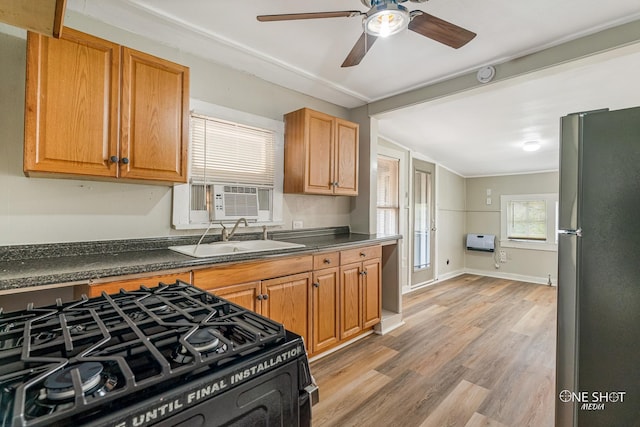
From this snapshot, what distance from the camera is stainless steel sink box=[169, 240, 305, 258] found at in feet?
6.98

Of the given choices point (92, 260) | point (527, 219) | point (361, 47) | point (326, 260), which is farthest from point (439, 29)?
point (527, 219)

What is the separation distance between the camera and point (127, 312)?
2.78 ft

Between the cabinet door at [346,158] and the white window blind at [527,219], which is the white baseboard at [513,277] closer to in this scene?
the white window blind at [527,219]

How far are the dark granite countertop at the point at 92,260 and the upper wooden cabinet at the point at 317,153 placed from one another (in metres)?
0.73

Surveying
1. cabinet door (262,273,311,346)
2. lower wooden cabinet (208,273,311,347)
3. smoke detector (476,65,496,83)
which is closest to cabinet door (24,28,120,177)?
lower wooden cabinet (208,273,311,347)

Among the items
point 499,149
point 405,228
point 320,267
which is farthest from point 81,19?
point 499,149

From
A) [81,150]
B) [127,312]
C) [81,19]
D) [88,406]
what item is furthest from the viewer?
[81,19]

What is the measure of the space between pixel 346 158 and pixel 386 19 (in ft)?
5.40

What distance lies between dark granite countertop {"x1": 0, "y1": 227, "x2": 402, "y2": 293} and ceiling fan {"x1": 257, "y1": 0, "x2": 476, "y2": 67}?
1419 millimetres

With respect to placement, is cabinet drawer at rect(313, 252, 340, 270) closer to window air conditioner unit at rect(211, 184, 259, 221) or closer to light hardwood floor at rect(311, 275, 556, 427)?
window air conditioner unit at rect(211, 184, 259, 221)

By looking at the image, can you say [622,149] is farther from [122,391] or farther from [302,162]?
[302,162]

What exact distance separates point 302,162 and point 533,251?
4.81m

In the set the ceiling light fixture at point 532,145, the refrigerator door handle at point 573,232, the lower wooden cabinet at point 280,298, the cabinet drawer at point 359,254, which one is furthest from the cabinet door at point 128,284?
the ceiling light fixture at point 532,145

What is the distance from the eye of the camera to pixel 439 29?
1.71 metres
